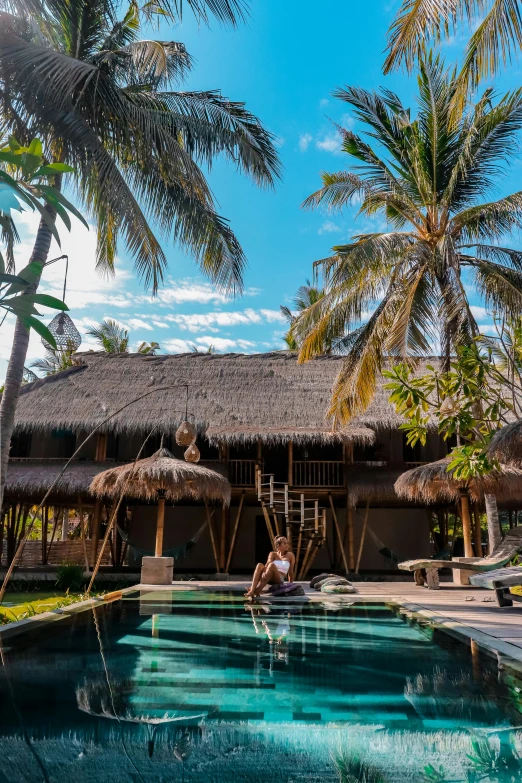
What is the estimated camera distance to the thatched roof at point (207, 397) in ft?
42.4

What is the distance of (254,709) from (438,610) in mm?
3757

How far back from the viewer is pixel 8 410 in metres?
6.60

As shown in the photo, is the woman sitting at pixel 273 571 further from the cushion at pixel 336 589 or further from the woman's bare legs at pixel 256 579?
the cushion at pixel 336 589

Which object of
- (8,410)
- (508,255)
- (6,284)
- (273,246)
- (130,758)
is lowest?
(130,758)

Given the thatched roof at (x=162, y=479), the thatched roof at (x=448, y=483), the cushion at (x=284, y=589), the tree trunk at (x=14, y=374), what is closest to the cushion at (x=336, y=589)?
the cushion at (x=284, y=589)

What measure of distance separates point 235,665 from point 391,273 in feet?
24.6

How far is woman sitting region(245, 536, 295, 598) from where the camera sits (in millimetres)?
6949

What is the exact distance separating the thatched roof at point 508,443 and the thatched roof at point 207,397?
644cm

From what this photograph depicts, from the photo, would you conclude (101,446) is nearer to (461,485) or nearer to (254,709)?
(461,485)

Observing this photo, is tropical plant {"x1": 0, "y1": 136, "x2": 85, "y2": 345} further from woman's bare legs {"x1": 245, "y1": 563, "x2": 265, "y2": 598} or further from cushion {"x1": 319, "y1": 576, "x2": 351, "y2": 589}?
cushion {"x1": 319, "y1": 576, "x2": 351, "y2": 589}

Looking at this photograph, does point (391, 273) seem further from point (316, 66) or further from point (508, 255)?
point (316, 66)

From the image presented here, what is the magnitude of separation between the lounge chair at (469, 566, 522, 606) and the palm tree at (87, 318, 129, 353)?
18.6 m

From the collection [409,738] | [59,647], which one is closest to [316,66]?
[59,647]

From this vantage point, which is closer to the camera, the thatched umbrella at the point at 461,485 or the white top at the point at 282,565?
the white top at the point at 282,565
